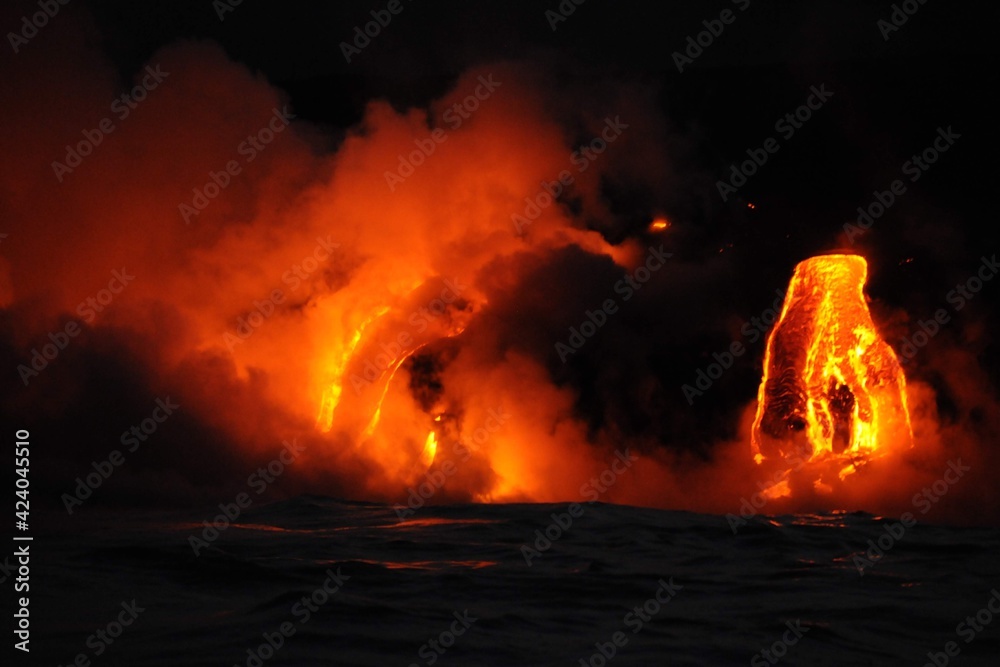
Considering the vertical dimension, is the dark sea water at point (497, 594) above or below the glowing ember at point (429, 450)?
above

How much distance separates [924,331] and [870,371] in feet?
10.8

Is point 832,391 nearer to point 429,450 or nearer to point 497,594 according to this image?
point 429,450

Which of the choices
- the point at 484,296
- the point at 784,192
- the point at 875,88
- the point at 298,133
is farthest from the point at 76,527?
the point at 875,88

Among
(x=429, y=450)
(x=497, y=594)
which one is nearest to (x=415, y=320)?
(x=429, y=450)

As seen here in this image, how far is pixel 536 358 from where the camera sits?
90.7 ft

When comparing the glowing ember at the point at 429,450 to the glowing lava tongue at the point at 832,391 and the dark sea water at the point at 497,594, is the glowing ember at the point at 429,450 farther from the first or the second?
the dark sea water at the point at 497,594

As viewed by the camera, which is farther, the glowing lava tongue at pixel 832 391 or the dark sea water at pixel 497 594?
the glowing lava tongue at pixel 832 391

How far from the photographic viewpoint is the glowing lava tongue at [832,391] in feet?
88.3

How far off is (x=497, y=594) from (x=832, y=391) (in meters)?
18.3

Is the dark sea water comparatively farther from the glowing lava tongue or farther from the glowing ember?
the glowing lava tongue

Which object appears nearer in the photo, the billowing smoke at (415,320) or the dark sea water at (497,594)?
the dark sea water at (497,594)

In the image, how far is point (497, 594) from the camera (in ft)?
35.8

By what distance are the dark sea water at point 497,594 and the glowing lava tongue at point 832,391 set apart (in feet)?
32.7

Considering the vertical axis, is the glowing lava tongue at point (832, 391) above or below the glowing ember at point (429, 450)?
above
